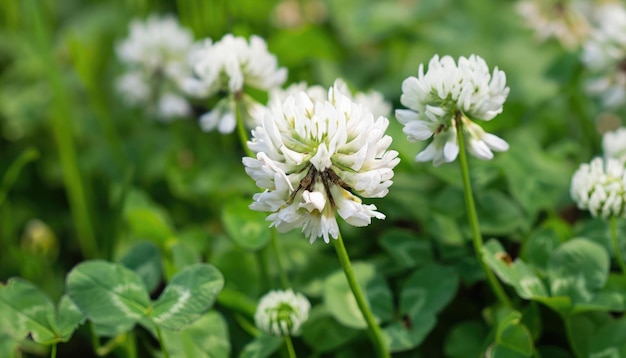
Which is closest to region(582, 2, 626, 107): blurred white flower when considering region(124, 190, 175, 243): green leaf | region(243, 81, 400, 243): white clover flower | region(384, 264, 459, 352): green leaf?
region(384, 264, 459, 352): green leaf

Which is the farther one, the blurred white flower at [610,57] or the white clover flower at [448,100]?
the blurred white flower at [610,57]

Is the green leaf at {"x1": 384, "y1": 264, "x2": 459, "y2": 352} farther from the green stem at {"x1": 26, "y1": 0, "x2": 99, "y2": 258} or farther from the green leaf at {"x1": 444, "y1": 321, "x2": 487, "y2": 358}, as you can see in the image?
the green stem at {"x1": 26, "y1": 0, "x2": 99, "y2": 258}

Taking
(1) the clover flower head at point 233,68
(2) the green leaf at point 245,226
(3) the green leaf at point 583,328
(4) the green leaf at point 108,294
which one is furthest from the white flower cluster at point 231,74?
(3) the green leaf at point 583,328

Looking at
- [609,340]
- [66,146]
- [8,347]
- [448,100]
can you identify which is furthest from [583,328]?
→ [66,146]

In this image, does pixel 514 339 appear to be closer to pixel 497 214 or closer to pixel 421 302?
pixel 421 302

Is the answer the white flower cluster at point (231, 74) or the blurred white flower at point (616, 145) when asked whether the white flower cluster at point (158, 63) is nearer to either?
the white flower cluster at point (231, 74)

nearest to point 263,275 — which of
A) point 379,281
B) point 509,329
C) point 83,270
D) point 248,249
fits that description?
point 248,249

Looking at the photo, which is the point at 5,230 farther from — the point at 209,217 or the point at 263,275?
the point at 263,275
